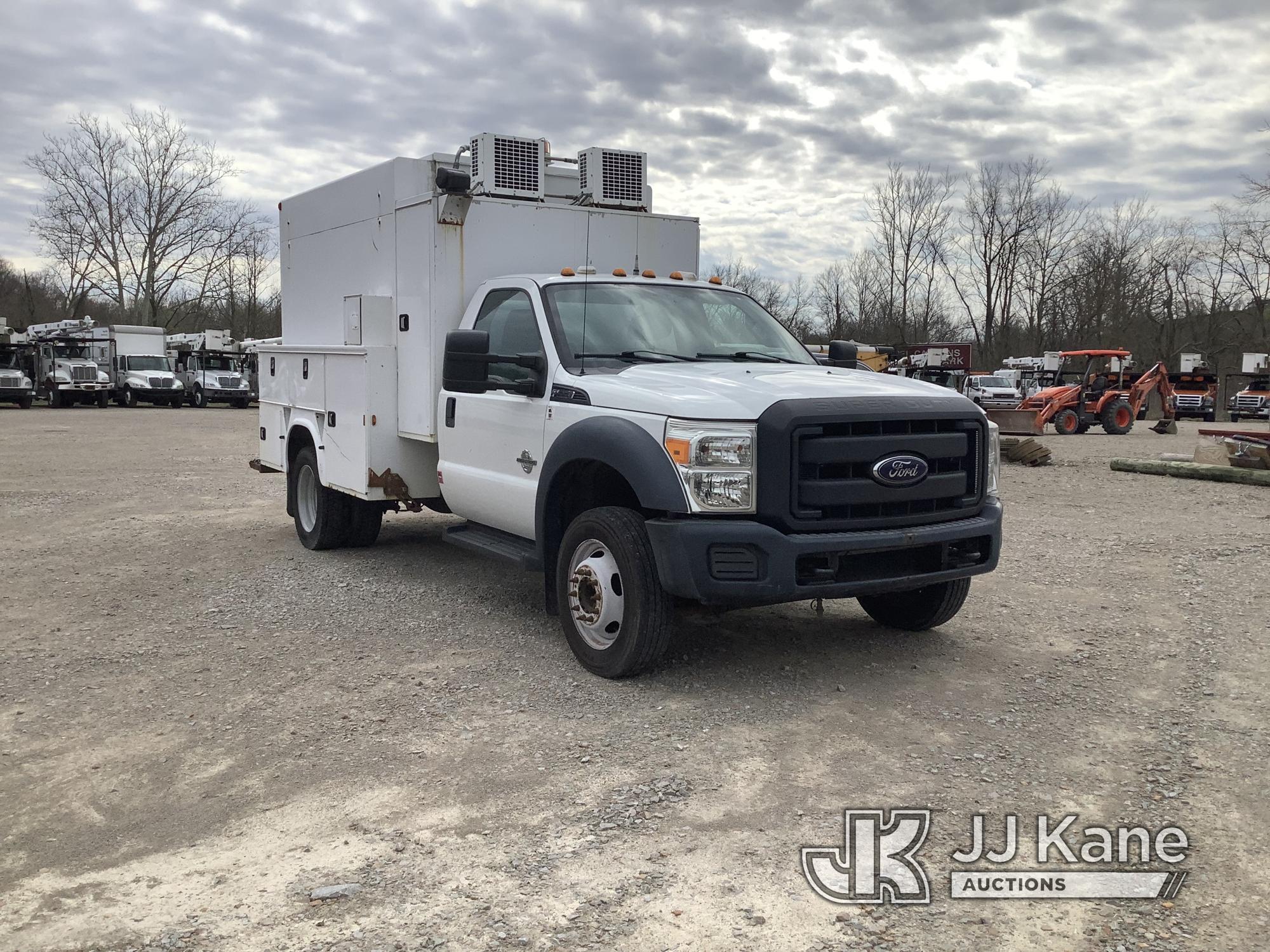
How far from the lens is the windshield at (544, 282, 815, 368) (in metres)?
6.02

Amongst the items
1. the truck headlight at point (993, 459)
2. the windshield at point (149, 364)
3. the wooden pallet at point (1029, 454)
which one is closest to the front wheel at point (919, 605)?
the truck headlight at point (993, 459)

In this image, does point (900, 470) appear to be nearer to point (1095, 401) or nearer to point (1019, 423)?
point (1019, 423)

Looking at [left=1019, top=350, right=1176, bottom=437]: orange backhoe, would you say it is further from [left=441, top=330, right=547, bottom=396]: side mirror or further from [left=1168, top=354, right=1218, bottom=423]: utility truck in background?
[left=441, top=330, right=547, bottom=396]: side mirror

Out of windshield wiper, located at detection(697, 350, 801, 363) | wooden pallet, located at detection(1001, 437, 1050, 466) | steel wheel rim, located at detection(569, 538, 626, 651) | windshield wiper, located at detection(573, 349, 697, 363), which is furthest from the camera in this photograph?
wooden pallet, located at detection(1001, 437, 1050, 466)

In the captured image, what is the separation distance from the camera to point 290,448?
30.2 ft

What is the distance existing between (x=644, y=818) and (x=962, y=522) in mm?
2450

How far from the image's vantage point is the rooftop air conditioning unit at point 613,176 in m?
7.54

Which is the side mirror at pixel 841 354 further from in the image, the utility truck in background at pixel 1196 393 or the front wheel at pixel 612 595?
the utility truck in background at pixel 1196 393

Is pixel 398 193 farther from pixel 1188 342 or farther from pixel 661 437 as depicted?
pixel 1188 342

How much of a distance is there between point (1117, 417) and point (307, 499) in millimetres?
24642

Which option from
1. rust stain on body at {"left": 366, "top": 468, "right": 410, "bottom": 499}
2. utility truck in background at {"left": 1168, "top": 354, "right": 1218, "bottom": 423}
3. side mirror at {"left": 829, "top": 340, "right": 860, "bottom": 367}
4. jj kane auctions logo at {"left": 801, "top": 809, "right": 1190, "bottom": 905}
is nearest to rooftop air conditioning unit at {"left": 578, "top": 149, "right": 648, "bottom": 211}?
side mirror at {"left": 829, "top": 340, "right": 860, "bottom": 367}

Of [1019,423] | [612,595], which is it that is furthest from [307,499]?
[1019,423]

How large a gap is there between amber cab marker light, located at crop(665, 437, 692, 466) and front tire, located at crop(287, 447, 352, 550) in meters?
4.48

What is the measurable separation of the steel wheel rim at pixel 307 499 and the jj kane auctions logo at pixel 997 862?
20.6ft
